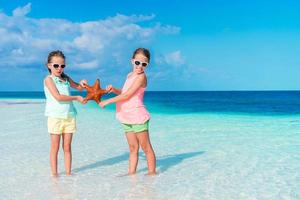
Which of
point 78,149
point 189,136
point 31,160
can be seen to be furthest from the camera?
point 189,136

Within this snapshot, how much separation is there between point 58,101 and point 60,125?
1.12ft

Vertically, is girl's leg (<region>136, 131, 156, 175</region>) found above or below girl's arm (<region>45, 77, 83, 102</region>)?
below

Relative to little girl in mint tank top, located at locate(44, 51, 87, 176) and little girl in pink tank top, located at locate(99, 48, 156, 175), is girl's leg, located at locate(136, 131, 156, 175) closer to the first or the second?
little girl in pink tank top, located at locate(99, 48, 156, 175)

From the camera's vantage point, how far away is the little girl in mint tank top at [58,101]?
5.13m

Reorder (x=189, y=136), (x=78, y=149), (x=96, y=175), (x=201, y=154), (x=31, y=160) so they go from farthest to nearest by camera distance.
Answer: (x=189, y=136), (x=78, y=149), (x=201, y=154), (x=31, y=160), (x=96, y=175)

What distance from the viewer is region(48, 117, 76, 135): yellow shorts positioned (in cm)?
523

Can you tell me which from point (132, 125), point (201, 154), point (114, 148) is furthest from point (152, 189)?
point (114, 148)

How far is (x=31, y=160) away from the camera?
6.71 m

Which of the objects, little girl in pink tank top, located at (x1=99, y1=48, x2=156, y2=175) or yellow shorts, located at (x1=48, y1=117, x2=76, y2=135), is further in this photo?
yellow shorts, located at (x1=48, y1=117, x2=76, y2=135)

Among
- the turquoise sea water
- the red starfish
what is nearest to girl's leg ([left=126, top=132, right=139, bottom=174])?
the turquoise sea water

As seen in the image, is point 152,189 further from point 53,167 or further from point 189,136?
point 189,136

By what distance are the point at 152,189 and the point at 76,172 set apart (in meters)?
1.48

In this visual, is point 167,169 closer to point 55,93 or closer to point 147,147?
point 147,147

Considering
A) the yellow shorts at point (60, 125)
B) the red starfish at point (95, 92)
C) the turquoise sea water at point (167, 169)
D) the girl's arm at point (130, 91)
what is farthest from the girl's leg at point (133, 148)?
the yellow shorts at point (60, 125)
